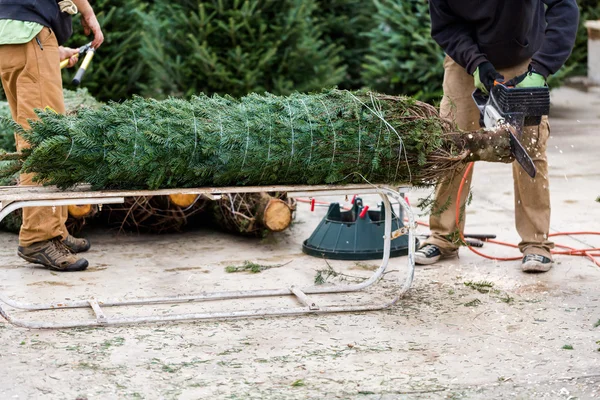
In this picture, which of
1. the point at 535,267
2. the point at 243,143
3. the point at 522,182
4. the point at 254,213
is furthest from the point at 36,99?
the point at 535,267

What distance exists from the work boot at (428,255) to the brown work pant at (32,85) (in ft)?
7.12

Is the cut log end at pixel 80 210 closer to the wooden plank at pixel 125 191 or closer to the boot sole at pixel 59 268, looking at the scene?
the boot sole at pixel 59 268

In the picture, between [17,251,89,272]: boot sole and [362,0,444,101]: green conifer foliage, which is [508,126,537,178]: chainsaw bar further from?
[362,0,444,101]: green conifer foliage

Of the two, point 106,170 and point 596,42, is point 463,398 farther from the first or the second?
point 596,42

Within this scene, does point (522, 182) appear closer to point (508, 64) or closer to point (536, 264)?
point (536, 264)

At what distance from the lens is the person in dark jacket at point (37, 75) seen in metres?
4.72

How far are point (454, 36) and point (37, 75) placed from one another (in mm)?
2391

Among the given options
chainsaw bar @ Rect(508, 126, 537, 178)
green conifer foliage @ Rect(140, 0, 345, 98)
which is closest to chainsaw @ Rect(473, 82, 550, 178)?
chainsaw bar @ Rect(508, 126, 537, 178)

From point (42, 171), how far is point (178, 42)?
16.4 ft

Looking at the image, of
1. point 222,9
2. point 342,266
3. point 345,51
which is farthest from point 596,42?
point 342,266

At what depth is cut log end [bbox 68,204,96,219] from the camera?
550cm

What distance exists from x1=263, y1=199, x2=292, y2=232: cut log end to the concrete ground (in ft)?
0.55

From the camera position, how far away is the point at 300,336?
411cm

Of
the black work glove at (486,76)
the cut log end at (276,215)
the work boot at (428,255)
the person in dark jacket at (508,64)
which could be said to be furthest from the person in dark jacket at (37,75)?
the black work glove at (486,76)
